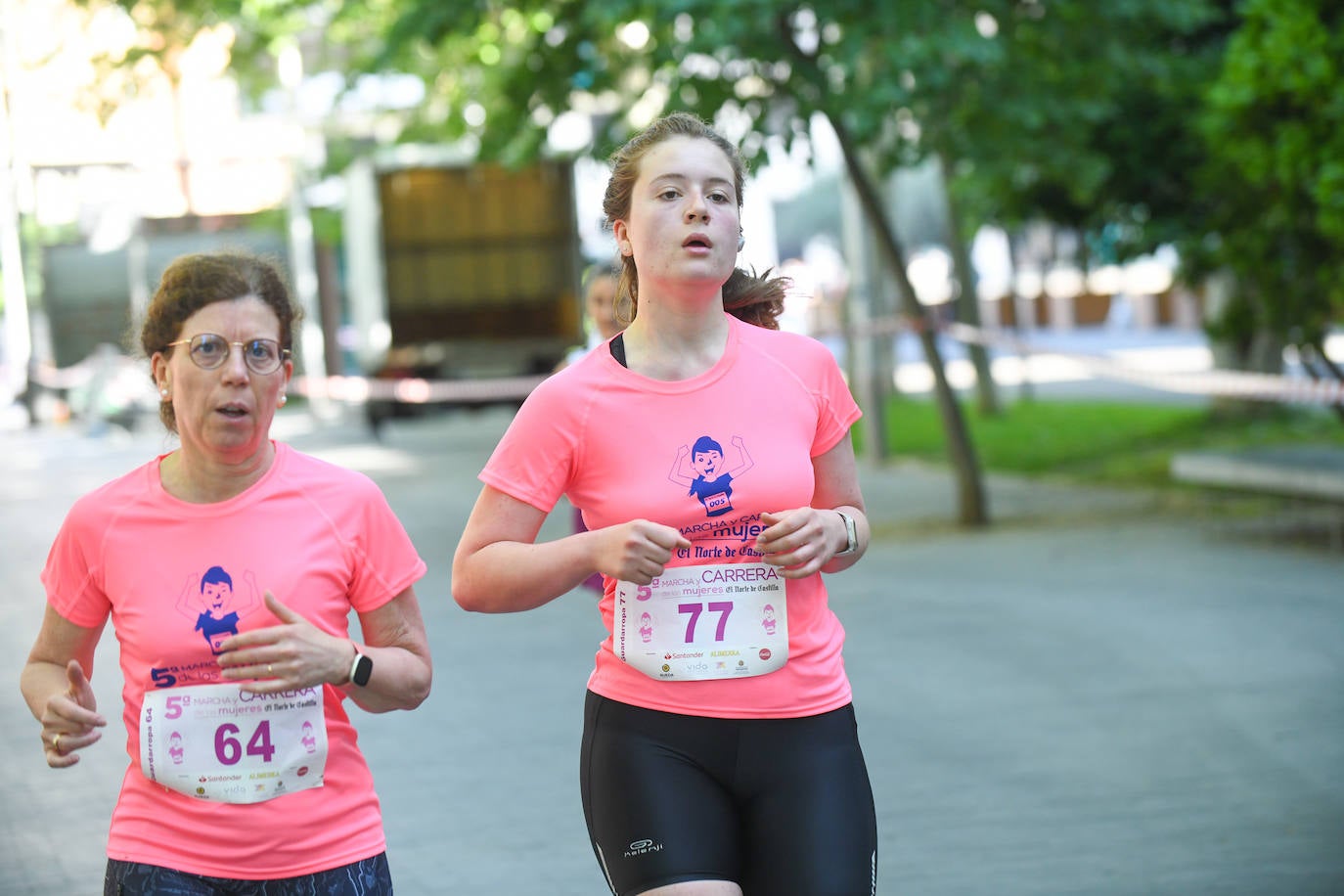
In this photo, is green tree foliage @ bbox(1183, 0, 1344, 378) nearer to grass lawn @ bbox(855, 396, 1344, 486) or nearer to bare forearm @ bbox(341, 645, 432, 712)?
grass lawn @ bbox(855, 396, 1344, 486)

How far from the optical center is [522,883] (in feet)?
17.9

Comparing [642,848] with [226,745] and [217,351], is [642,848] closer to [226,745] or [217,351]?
[226,745]

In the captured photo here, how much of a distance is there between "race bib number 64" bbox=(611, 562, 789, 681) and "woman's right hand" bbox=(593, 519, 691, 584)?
6.5 inches

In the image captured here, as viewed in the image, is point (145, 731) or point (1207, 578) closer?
point (145, 731)

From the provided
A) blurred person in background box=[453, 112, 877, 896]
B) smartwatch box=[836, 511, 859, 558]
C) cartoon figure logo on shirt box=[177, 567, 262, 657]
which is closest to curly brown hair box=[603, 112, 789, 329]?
blurred person in background box=[453, 112, 877, 896]

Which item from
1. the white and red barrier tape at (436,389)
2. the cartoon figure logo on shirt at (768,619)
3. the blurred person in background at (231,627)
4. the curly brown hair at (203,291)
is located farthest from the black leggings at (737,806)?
the white and red barrier tape at (436,389)

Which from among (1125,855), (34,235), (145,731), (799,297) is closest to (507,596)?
(145,731)

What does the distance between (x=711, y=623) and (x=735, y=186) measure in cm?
77

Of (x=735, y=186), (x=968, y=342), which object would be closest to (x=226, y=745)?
(x=735, y=186)

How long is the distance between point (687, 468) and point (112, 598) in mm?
986

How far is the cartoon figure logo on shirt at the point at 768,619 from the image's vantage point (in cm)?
318

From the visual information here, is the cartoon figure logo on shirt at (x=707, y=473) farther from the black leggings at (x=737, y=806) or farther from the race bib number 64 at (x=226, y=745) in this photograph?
the race bib number 64 at (x=226, y=745)

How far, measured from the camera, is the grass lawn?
16.0 metres

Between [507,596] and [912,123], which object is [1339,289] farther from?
[507,596]
